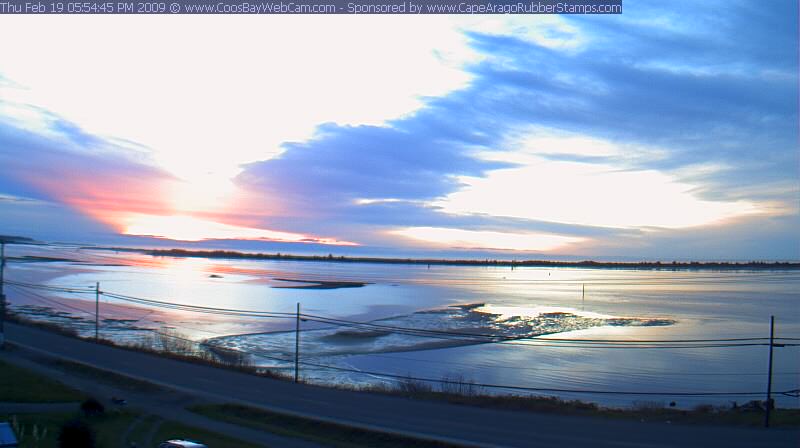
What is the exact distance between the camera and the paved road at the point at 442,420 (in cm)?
1409

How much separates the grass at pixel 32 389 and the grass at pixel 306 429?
162 inches

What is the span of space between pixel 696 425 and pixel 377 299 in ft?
157

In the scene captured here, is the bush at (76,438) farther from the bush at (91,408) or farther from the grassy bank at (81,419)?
the bush at (91,408)

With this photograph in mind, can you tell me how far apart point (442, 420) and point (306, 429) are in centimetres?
361

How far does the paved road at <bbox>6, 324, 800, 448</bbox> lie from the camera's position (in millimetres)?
14094

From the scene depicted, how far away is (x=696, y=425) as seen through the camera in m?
15.2

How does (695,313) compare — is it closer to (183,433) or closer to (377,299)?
(377,299)

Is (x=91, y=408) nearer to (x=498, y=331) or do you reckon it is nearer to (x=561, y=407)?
(x=561, y=407)

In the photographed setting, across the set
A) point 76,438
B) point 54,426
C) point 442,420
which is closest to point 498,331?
point 442,420

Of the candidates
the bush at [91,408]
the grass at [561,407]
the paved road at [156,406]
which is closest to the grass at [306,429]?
the paved road at [156,406]

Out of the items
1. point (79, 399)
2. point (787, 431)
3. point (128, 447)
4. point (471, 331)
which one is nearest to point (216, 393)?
point (79, 399)

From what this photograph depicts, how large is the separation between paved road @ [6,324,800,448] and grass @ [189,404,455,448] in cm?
52

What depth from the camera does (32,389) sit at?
18.7 m

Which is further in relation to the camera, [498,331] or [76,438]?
[498,331]
